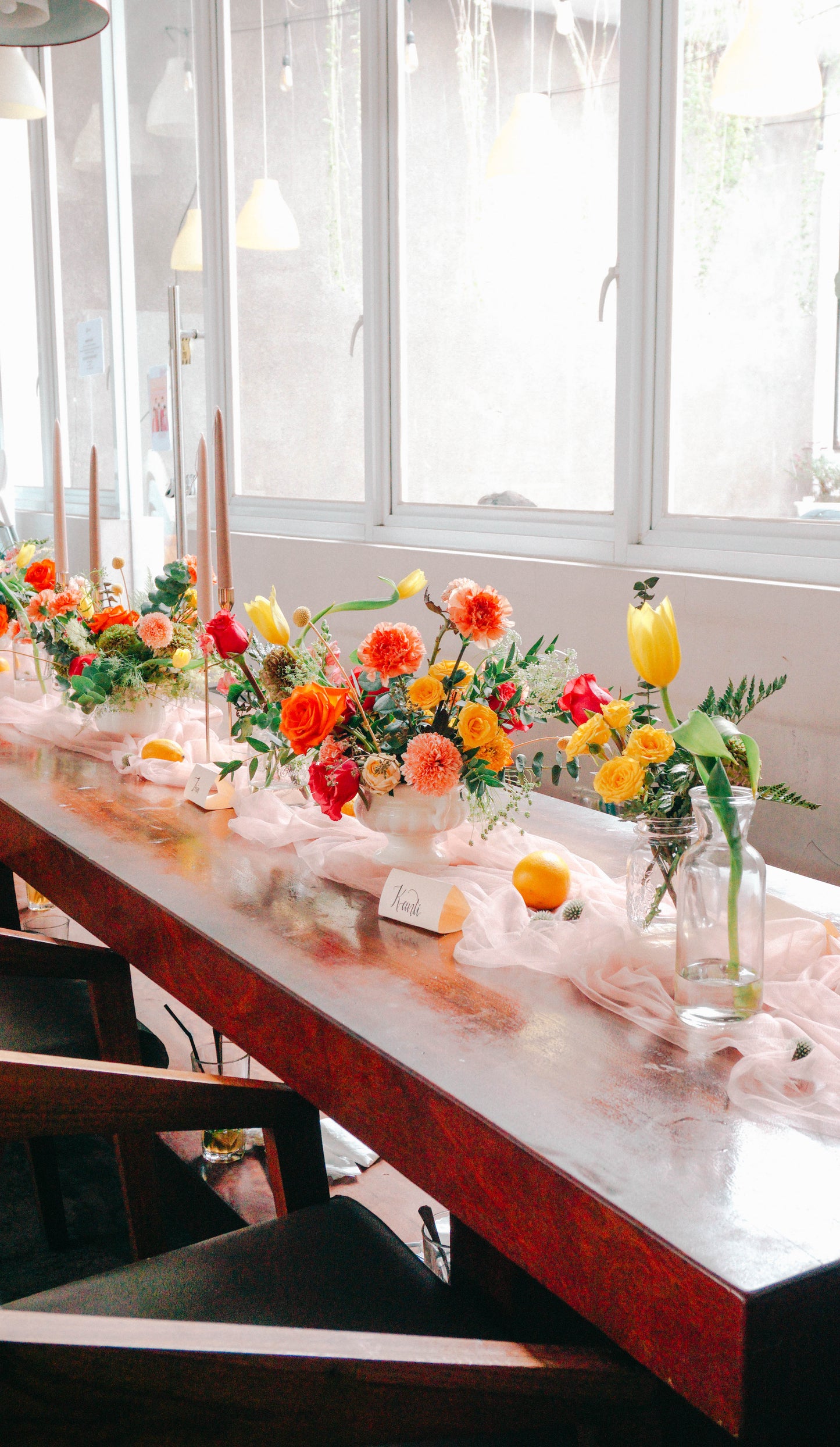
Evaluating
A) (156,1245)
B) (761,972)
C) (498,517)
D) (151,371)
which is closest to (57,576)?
(498,517)

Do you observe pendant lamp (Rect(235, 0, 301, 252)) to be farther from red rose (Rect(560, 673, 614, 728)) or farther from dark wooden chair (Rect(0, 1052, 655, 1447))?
dark wooden chair (Rect(0, 1052, 655, 1447))

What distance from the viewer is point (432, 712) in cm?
124

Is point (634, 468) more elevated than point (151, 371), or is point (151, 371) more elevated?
point (151, 371)

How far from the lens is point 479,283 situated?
2928mm

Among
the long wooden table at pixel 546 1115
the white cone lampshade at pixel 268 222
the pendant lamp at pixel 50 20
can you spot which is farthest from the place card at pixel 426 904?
the white cone lampshade at pixel 268 222

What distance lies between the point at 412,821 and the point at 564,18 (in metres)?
2.08

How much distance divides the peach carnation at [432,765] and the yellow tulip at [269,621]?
0.83ft

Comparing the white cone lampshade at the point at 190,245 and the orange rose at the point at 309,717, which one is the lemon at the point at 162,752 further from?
the white cone lampshade at the point at 190,245

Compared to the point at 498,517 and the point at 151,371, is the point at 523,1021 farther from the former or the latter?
the point at 151,371

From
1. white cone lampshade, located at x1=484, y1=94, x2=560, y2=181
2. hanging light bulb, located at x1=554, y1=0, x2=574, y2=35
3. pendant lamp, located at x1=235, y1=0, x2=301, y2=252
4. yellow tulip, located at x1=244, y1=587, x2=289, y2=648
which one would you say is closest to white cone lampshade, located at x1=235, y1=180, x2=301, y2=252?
pendant lamp, located at x1=235, y1=0, x2=301, y2=252

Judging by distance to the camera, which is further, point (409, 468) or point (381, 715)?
point (409, 468)

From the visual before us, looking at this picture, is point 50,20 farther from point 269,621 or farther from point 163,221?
point 163,221

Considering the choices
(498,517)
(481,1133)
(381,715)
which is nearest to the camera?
(481,1133)

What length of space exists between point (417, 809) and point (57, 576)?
124 cm
